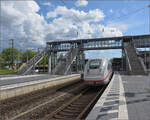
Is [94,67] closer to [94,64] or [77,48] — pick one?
[94,64]

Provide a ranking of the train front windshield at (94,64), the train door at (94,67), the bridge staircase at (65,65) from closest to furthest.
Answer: the train door at (94,67) < the train front windshield at (94,64) < the bridge staircase at (65,65)

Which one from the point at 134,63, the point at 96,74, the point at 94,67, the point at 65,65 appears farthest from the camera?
the point at 65,65

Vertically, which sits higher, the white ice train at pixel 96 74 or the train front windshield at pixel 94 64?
the train front windshield at pixel 94 64

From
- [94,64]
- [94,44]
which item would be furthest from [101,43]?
[94,64]

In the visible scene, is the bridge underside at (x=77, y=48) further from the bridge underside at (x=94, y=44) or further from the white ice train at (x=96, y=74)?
the white ice train at (x=96, y=74)

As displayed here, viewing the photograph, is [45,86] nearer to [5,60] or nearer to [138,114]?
[138,114]

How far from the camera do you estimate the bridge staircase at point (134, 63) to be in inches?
1069

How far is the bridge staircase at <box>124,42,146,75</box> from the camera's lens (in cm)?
2714

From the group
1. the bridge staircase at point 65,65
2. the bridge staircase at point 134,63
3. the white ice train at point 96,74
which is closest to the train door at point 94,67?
the white ice train at point 96,74

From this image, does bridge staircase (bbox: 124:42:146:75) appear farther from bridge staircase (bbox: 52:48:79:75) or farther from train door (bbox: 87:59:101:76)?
train door (bbox: 87:59:101:76)

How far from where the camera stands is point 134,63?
30.8 m

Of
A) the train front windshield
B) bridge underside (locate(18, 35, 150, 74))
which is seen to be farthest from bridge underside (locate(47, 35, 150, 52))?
the train front windshield

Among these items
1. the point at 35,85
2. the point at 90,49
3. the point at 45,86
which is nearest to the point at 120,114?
the point at 35,85

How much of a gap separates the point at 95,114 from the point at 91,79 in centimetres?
750
